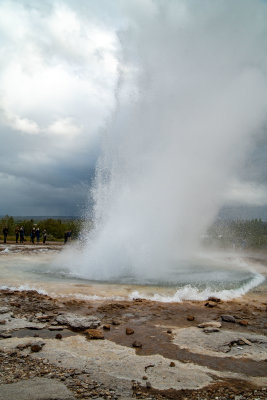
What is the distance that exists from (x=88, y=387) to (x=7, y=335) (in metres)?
2.20

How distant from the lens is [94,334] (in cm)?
531

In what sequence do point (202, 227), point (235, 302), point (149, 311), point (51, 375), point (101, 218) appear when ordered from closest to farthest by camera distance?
point (51, 375), point (149, 311), point (235, 302), point (101, 218), point (202, 227)

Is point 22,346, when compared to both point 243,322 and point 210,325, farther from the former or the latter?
point 243,322

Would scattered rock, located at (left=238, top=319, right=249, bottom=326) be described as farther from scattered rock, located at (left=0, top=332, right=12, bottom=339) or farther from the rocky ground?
scattered rock, located at (left=0, top=332, right=12, bottom=339)

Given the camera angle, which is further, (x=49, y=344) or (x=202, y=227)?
A: (x=202, y=227)

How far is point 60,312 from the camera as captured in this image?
671 cm

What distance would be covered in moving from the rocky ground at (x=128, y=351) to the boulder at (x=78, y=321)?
0.02 metres

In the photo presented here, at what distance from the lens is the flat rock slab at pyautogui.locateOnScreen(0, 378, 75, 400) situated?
10.7 ft

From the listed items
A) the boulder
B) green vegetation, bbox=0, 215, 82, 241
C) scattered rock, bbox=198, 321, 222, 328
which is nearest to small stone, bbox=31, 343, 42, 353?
the boulder

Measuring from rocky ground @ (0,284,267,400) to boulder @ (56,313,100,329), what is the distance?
0.06 feet

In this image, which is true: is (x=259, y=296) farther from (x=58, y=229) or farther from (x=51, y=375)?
(x=58, y=229)

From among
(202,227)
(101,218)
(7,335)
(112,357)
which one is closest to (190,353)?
(112,357)

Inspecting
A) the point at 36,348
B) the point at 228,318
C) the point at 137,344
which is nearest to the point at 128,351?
the point at 137,344

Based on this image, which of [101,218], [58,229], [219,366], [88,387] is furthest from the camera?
[58,229]
